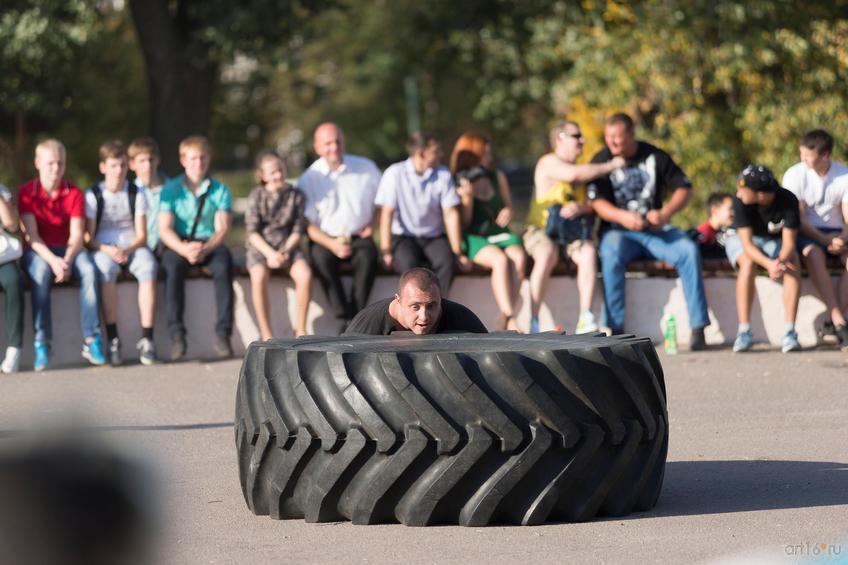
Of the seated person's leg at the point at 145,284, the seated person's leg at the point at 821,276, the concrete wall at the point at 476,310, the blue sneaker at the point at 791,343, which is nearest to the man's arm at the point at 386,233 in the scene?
the concrete wall at the point at 476,310

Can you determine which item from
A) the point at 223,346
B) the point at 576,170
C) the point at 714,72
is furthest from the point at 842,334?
the point at 714,72

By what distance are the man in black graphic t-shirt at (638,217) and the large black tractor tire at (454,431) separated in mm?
6314

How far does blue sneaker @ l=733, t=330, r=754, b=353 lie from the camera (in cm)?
1208

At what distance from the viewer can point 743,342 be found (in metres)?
12.1

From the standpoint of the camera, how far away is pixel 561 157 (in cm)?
1305

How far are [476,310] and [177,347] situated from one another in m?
2.59

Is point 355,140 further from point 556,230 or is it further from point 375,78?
point 556,230

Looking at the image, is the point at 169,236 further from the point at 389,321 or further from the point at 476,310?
the point at 389,321

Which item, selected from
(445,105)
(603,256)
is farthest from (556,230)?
(445,105)

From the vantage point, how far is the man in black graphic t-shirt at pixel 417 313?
6.82 metres

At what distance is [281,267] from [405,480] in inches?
268

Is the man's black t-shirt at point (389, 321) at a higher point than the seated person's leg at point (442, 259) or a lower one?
lower

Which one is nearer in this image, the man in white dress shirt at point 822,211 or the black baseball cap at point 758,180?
the black baseball cap at point 758,180

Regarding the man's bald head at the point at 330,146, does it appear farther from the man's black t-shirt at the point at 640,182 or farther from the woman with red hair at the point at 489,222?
the man's black t-shirt at the point at 640,182
